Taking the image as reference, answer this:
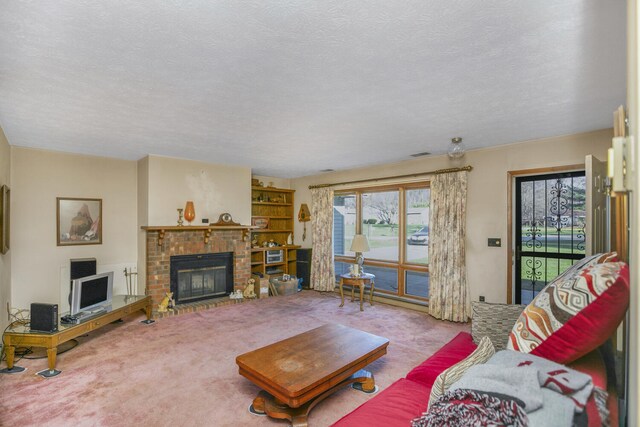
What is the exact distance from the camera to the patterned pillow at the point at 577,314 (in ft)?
3.31

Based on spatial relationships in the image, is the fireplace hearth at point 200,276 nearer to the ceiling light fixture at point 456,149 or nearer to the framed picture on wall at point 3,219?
the framed picture on wall at point 3,219

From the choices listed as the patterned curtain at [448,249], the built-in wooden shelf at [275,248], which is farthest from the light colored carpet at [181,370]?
the built-in wooden shelf at [275,248]

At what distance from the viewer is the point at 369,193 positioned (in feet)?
19.9

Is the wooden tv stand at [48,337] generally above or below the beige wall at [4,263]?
below

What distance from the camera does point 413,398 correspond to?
1.89m

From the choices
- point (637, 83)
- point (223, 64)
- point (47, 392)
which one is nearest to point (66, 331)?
point (47, 392)

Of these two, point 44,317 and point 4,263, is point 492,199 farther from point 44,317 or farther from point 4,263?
point 4,263

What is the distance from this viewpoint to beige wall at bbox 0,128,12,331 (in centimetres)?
353

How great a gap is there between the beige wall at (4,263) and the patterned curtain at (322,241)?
4704mm

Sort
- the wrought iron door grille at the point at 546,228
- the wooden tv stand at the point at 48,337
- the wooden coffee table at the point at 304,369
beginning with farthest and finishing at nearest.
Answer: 1. the wrought iron door grille at the point at 546,228
2. the wooden tv stand at the point at 48,337
3. the wooden coffee table at the point at 304,369

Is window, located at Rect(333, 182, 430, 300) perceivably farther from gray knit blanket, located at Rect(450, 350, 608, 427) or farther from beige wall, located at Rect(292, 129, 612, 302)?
gray knit blanket, located at Rect(450, 350, 608, 427)

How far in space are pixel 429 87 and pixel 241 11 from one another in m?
1.52

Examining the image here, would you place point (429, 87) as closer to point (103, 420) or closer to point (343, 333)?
point (343, 333)

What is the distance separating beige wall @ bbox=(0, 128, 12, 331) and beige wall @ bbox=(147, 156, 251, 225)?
5.23 ft
